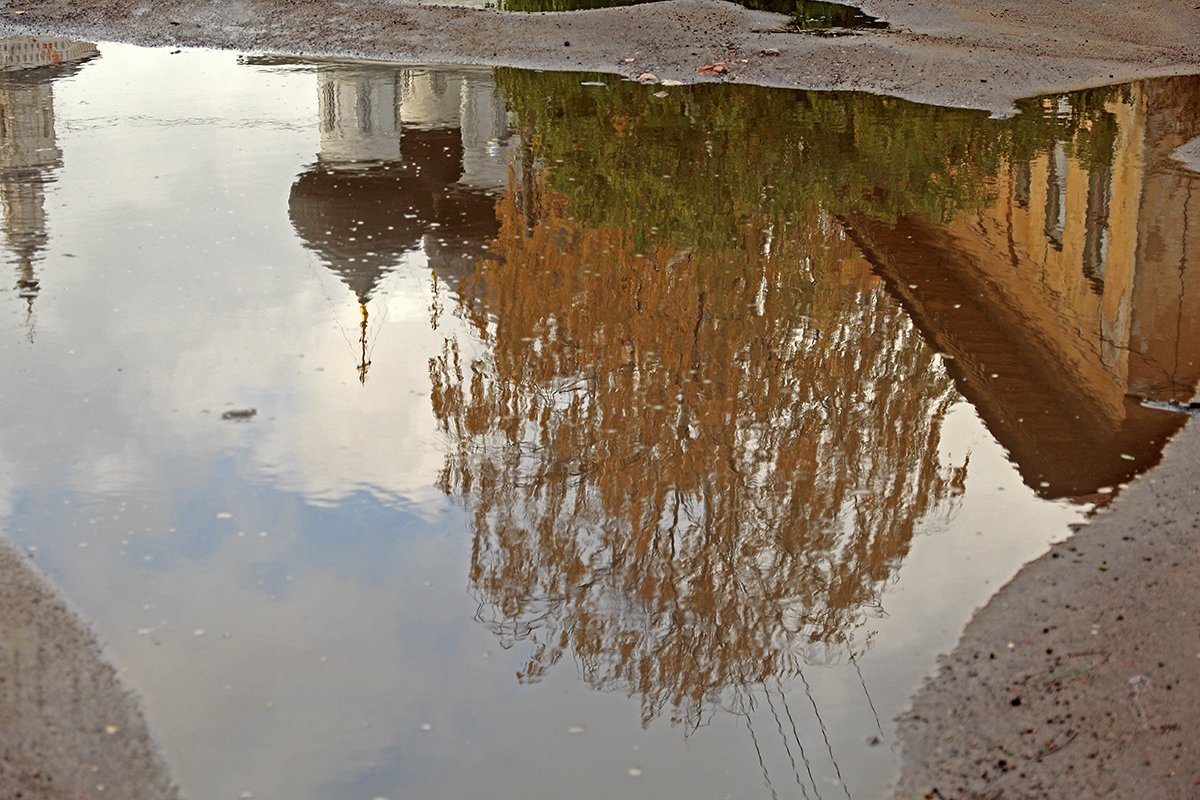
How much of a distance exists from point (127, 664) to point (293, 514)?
1220 mm

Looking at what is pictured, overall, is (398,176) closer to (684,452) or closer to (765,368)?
(765,368)

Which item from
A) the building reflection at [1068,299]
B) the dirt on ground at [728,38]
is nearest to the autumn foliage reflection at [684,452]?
the building reflection at [1068,299]

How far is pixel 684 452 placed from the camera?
6246mm

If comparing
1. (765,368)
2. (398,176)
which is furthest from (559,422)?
(398,176)

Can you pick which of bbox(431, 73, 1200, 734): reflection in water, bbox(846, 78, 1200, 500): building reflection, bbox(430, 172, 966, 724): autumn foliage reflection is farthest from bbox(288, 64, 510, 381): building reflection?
bbox(846, 78, 1200, 500): building reflection

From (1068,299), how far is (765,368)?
2955mm

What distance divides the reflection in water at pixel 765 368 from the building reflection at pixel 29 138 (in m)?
3.54

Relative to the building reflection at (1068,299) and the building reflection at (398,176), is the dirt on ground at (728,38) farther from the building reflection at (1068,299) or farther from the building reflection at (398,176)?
the building reflection at (1068,299)

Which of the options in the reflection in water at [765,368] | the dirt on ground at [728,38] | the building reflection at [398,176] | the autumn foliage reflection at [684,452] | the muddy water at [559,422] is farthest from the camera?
the dirt on ground at [728,38]

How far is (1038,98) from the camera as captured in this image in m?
14.5

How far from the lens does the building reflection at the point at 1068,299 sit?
6.58m

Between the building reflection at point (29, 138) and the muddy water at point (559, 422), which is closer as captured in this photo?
the muddy water at point (559, 422)

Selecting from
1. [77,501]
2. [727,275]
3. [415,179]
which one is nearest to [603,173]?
[415,179]

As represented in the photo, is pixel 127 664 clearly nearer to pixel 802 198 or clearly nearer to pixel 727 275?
pixel 727 275
